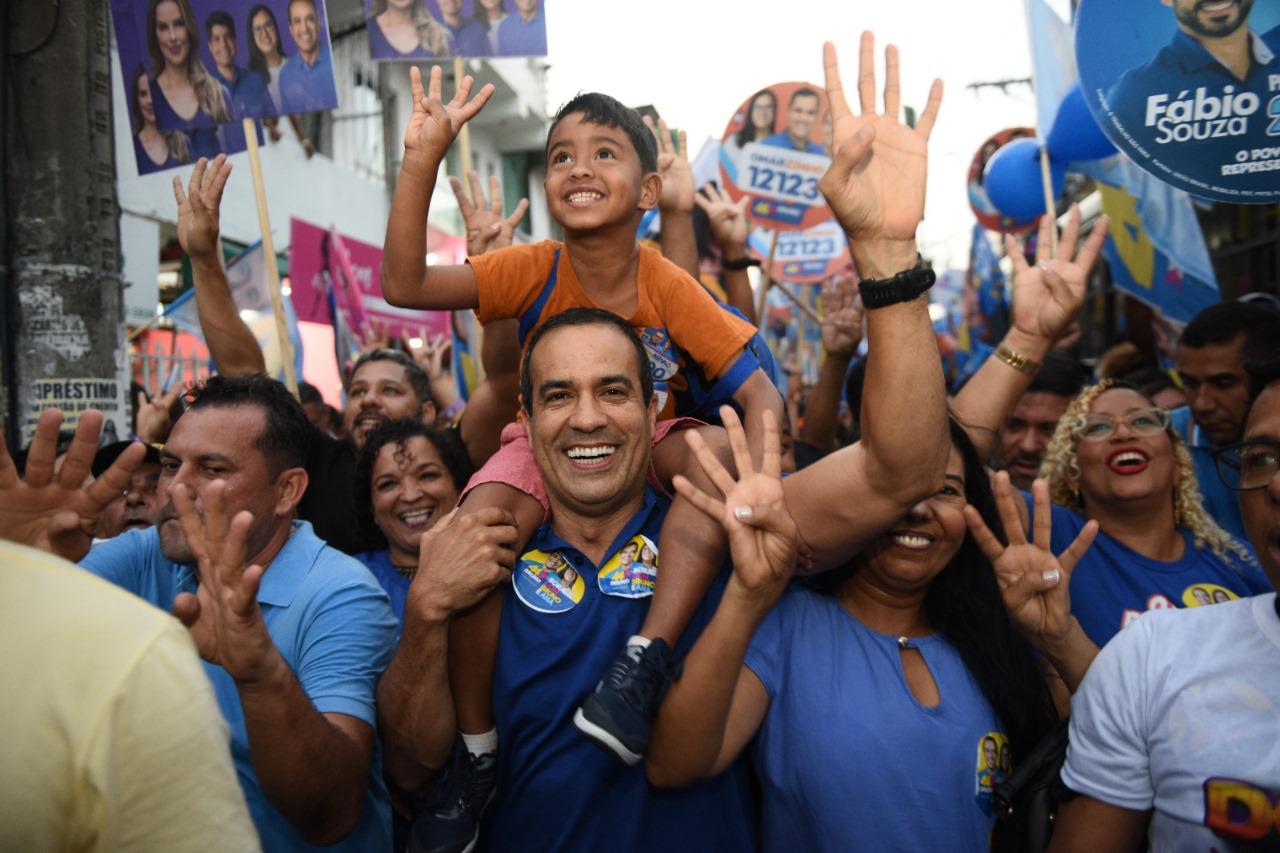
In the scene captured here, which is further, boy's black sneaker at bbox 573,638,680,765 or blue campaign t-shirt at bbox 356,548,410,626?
blue campaign t-shirt at bbox 356,548,410,626

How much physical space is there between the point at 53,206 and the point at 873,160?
399 centimetres

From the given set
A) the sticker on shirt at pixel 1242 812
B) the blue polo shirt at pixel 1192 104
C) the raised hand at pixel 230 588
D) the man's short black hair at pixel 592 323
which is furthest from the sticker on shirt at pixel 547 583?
the blue polo shirt at pixel 1192 104

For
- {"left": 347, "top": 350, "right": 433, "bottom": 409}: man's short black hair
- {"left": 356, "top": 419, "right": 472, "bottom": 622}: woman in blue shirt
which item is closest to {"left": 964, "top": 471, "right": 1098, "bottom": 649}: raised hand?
{"left": 356, "top": 419, "right": 472, "bottom": 622}: woman in blue shirt

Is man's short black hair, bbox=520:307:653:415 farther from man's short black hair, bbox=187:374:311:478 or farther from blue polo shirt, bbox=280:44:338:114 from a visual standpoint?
blue polo shirt, bbox=280:44:338:114

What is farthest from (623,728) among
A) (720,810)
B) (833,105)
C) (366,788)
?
(833,105)

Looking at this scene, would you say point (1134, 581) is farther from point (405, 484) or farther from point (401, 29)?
point (401, 29)

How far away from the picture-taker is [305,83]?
13.4ft

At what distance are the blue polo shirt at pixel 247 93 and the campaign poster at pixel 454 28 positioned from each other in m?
0.58

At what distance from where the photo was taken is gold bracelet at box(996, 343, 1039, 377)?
2.53 meters

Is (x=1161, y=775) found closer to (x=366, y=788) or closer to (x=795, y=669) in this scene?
(x=795, y=669)

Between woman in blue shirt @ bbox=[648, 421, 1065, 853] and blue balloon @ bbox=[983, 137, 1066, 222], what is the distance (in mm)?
4965

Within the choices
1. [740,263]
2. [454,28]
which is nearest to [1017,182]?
[740,263]

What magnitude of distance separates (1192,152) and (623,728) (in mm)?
2590

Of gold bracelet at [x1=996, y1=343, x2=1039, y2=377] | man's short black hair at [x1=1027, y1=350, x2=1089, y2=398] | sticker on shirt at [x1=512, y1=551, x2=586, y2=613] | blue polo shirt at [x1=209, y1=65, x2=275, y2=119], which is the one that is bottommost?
sticker on shirt at [x1=512, y1=551, x2=586, y2=613]
